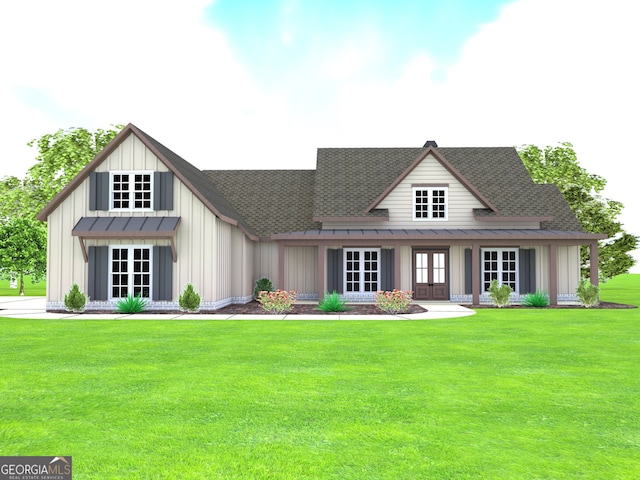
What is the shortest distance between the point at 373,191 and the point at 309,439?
21.1 metres

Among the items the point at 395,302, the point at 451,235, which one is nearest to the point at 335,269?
the point at 451,235

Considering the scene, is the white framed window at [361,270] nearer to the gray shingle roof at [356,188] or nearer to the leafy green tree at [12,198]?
the gray shingle roof at [356,188]

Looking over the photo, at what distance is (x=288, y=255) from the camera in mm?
24922

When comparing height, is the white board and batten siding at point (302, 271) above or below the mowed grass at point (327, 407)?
above

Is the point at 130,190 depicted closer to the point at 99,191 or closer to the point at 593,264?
the point at 99,191

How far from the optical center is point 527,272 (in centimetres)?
2361

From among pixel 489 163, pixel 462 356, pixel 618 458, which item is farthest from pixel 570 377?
pixel 489 163

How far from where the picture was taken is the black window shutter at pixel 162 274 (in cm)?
1922

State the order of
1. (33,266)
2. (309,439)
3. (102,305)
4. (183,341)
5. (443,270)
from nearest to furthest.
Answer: (309,439), (183,341), (102,305), (443,270), (33,266)

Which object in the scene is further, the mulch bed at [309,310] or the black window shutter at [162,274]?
the black window shutter at [162,274]

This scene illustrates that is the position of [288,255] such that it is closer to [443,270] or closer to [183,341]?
[443,270]

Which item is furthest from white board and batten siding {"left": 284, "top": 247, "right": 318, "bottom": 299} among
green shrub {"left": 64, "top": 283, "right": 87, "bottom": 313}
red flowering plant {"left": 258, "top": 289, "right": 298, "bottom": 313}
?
green shrub {"left": 64, "top": 283, "right": 87, "bottom": 313}

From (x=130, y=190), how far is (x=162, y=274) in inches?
137

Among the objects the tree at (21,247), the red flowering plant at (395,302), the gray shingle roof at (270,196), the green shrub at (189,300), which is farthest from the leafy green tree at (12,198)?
the red flowering plant at (395,302)
